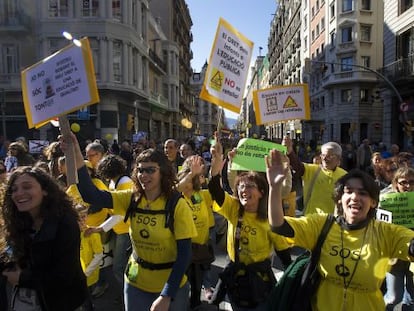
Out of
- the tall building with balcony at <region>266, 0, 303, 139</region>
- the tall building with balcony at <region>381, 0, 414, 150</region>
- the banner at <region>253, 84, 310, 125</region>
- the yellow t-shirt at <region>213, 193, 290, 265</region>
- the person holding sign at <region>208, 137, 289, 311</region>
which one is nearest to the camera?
the person holding sign at <region>208, 137, 289, 311</region>

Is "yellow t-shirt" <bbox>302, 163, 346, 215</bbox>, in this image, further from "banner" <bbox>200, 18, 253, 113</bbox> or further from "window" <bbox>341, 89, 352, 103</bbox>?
"window" <bbox>341, 89, 352, 103</bbox>

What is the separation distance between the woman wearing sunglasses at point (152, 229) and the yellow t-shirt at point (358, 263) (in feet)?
3.08

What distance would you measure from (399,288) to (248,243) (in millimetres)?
2007

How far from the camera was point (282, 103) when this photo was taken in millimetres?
5668

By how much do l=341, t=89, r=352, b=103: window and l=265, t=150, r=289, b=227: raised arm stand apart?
129 feet

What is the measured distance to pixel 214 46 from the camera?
462cm

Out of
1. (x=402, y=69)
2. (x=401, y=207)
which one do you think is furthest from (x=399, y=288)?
(x=402, y=69)

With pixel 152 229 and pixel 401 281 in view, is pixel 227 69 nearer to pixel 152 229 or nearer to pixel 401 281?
pixel 152 229

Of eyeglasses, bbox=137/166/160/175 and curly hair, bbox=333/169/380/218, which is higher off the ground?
eyeglasses, bbox=137/166/160/175

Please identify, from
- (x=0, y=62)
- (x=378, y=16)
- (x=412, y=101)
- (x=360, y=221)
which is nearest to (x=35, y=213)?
(x=360, y=221)

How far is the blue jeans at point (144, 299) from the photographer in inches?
113

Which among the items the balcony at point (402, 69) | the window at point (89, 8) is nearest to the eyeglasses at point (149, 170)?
the balcony at point (402, 69)

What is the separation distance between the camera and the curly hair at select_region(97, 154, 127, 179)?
14.8ft

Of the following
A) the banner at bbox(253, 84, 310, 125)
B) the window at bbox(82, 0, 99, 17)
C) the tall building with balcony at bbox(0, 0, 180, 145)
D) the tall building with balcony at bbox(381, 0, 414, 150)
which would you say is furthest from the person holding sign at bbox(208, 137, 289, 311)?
the window at bbox(82, 0, 99, 17)
